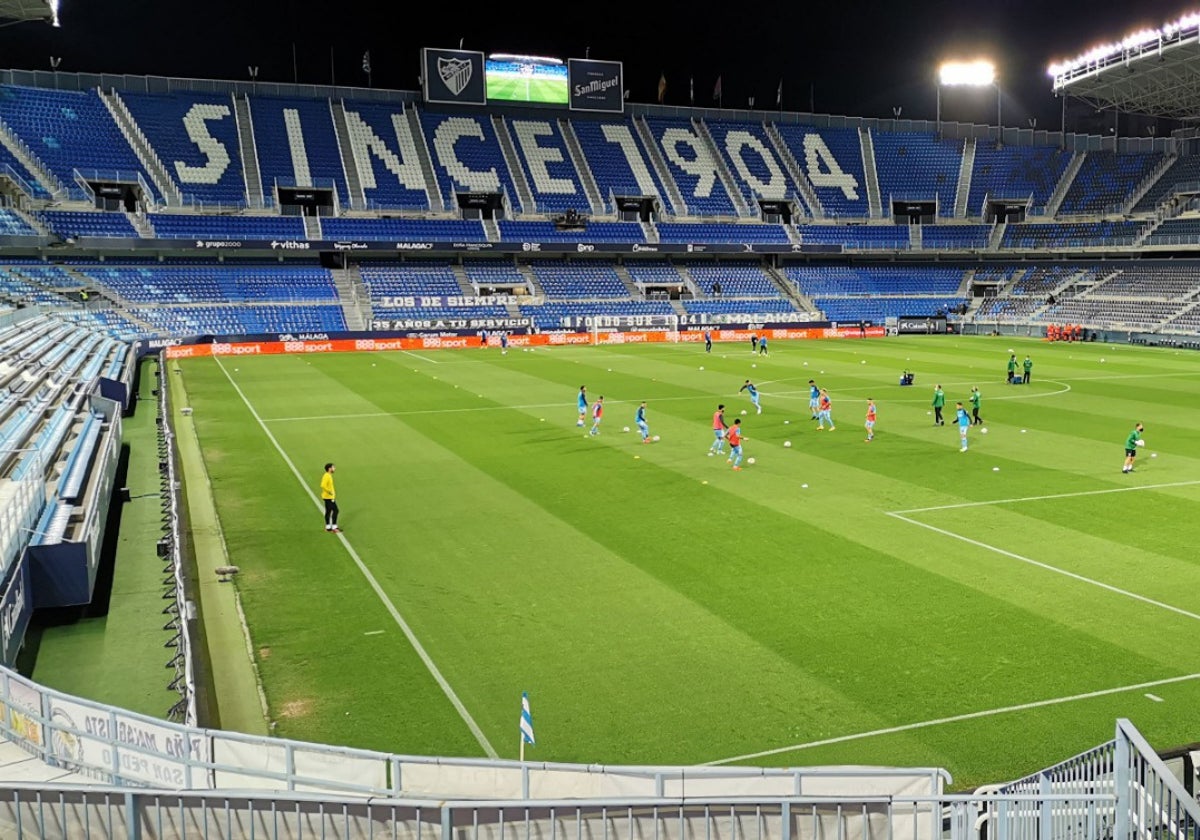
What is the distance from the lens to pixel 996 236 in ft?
291

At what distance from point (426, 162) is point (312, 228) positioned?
12538 millimetres

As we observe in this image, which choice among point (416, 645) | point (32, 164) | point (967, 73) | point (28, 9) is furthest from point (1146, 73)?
point (32, 164)

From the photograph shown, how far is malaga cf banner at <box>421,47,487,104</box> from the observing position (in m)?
85.0

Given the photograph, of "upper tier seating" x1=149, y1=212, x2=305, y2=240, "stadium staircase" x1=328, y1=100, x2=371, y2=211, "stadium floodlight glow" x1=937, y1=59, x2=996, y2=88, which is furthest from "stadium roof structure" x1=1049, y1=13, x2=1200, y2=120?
"upper tier seating" x1=149, y1=212, x2=305, y2=240

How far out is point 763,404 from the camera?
38.3 meters

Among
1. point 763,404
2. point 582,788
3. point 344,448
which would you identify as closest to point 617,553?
point 582,788

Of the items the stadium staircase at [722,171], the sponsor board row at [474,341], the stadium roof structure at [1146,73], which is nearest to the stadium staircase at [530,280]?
the sponsor board row at [474,341]

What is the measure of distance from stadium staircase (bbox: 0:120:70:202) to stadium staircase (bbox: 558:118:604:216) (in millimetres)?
37971

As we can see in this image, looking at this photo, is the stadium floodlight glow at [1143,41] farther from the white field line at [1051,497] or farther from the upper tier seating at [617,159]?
the white field line at [1051,497]

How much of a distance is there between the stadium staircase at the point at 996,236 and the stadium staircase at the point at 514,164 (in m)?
38.4

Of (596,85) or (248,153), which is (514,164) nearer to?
(596,85)

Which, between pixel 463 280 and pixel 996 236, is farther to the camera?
pixel 996 236

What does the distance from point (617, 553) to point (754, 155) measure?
79.2m

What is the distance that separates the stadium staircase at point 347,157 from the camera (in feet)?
258
